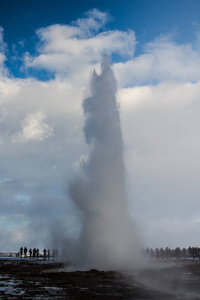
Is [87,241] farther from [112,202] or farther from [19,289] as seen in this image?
[19,289]

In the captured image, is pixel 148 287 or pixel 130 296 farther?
pixel 148 287

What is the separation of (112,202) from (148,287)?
18.4 m

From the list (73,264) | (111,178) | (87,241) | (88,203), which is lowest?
(73,264)

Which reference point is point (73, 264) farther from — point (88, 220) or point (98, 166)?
point (98, 166)

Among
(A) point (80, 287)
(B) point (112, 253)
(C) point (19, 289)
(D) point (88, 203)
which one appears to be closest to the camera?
(C) point (19, 289)

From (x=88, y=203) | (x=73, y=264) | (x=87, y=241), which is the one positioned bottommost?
(x=73, y=264)

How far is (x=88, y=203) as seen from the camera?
116 ft

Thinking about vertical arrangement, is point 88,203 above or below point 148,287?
above

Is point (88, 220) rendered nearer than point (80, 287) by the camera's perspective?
No

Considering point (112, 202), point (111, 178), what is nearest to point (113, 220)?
point (112, 202)

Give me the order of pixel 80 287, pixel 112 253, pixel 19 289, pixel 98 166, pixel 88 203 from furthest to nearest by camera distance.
A: pixel 98 166
pixel 88 203
pixel 112 253
pixel 80 287
pixel 19 289

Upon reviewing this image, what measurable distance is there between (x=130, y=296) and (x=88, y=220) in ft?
65.4

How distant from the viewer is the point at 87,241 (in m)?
32.8

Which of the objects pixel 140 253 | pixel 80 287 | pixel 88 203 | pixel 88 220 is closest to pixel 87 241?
pixel 88 220
